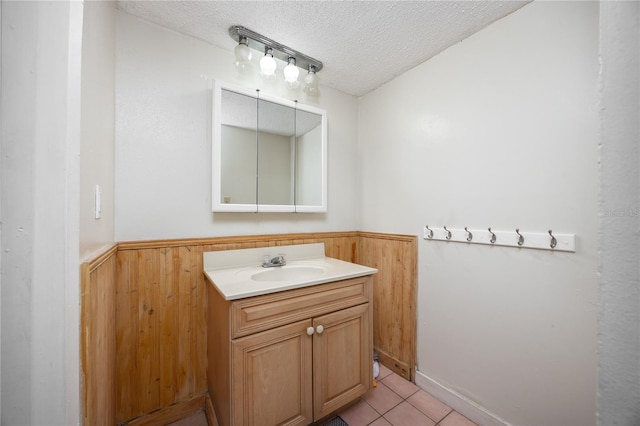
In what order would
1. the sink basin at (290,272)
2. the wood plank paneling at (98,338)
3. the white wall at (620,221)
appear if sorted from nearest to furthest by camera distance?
the white wall at (620,221), the wood plank paneling at (98,338), the sink basin at (290,272)

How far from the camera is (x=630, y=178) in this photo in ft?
1.06

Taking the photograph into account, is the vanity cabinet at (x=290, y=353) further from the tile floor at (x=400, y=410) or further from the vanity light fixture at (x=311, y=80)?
the vanity light fixture at (x=311, y=80)

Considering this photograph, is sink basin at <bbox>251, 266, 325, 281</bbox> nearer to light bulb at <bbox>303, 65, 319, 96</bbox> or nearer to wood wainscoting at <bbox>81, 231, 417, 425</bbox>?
wood wainscoting at <bbox>81, 231, 417, 425</bbox>

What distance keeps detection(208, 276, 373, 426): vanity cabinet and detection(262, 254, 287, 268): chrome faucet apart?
1.13ft

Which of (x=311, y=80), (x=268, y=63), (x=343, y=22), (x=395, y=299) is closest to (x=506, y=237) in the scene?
(x=395, y=299)

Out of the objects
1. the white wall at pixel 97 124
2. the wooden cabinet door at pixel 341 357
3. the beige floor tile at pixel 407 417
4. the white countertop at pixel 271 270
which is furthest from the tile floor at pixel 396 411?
the white wall at pixel 97 124

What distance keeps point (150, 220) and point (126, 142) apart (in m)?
0.40

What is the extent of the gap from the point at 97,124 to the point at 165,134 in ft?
1.51

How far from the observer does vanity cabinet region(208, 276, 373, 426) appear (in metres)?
1.01

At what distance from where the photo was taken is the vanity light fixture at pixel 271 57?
1353 mm

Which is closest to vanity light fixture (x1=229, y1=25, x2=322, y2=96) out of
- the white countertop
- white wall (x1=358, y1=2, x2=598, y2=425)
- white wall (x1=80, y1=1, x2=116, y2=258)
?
white wall (x1=80, y1=1, x2=116, y2=258)

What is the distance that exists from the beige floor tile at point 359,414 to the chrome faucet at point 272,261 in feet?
2.94

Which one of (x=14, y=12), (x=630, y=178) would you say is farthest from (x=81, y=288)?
(x=630, y=178)

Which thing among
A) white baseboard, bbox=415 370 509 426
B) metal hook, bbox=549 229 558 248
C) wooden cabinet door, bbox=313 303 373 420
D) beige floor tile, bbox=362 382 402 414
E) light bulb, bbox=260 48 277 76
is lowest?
beige floor tile, bbox=362 382 402 414
